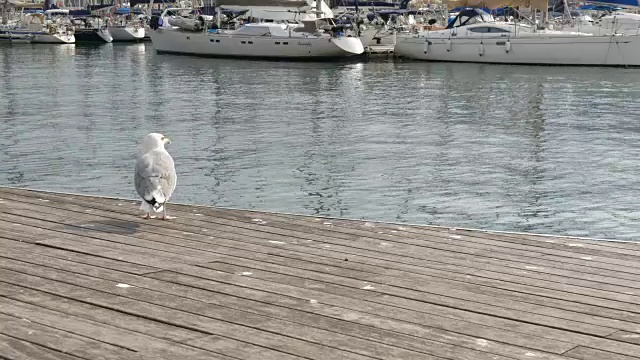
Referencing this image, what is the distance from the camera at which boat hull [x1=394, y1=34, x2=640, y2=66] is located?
154 feet

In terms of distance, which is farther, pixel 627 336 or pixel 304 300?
pixel 304 300

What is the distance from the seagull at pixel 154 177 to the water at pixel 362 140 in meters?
6.64

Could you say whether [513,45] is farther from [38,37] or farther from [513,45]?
[38,37]

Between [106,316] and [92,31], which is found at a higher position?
[106,316]

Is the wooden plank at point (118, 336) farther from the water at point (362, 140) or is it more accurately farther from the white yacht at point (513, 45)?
the white yacht at point (513, 45)

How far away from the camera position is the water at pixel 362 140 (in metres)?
17.0

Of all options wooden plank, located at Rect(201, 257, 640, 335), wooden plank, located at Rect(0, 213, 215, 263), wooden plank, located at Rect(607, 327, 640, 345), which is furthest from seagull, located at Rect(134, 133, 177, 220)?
wooden plank, located at Rect(607, 327, 640, 345)

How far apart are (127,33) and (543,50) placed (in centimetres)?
3915

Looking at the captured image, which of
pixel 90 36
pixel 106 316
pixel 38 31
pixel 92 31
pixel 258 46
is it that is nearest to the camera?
pixel 106 316

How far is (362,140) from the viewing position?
24.6m

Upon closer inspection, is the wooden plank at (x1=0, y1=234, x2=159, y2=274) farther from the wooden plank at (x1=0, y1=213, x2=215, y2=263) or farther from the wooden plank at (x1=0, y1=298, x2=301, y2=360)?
the wooden plank at (x1=0, y1=298, x2=301, y2=360)

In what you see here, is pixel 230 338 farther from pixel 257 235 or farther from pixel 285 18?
pixel 285 18

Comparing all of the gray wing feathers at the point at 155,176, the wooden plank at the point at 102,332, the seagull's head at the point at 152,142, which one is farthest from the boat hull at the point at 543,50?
the wooden plank at the point at 102,332

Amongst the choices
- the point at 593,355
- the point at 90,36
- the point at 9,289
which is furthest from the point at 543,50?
the point at 593,355
